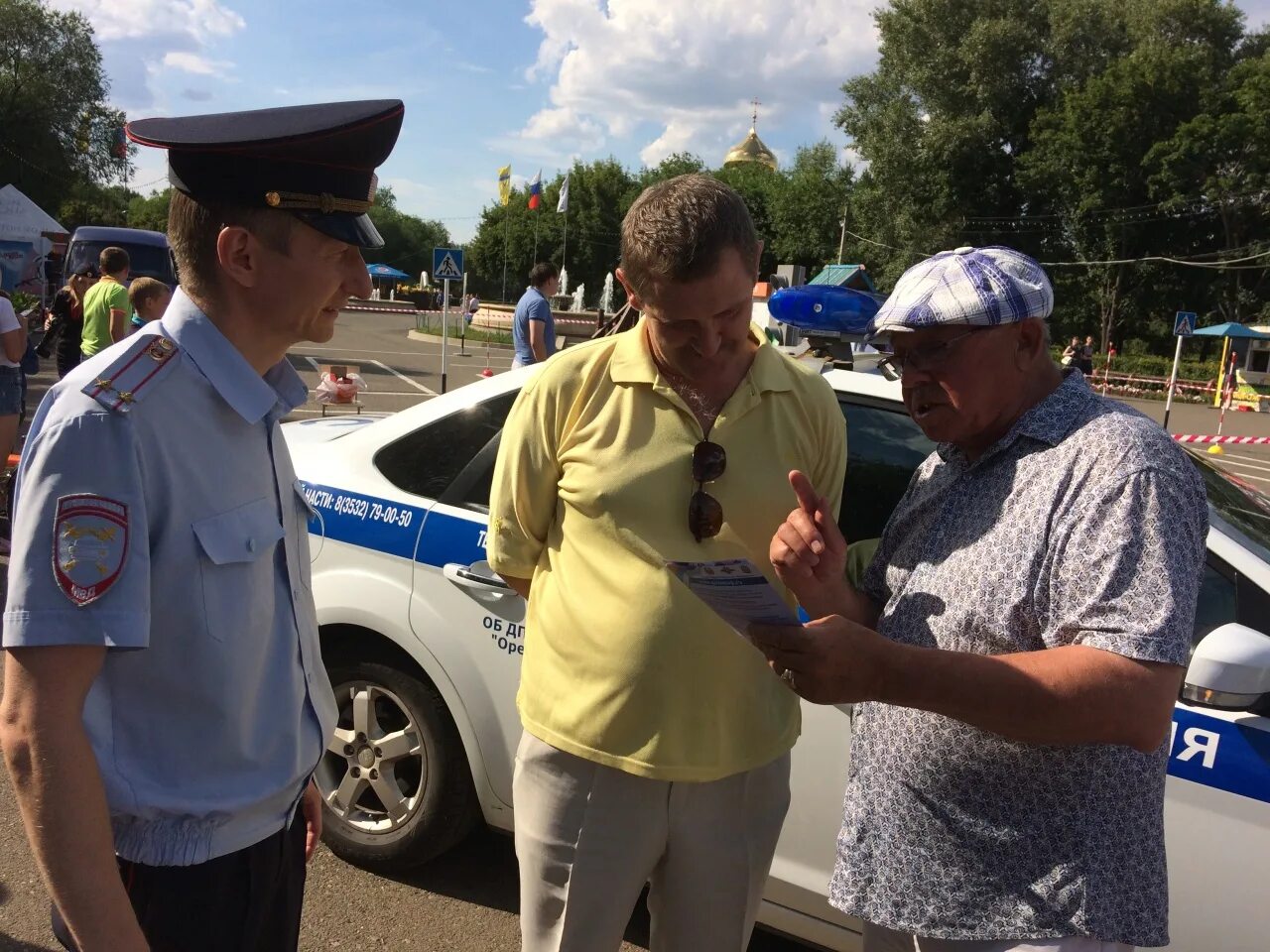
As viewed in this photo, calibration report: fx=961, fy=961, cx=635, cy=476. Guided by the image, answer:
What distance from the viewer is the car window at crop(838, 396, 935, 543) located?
2.54m

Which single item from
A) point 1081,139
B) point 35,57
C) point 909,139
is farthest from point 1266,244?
point 35,57

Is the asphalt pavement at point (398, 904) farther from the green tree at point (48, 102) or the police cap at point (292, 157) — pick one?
the green tree at point (48, 102)

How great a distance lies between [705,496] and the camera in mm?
1792

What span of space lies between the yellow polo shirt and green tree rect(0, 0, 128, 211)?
1987 inches

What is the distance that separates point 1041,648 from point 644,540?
0.72 meters

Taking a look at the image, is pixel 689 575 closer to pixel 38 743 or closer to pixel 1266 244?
pixel 38 743

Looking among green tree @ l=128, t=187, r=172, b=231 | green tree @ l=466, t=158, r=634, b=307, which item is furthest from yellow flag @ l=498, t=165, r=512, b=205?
green tree @ l=128, t=187, r=172, b=231

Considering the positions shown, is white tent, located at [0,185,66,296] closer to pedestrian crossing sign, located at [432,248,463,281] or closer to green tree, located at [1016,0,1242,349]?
pedestrian crossing sign, located at [432,248,463,281]

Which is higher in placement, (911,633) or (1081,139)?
(1081,139)

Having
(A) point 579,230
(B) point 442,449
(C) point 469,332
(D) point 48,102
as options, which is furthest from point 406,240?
(B) point 442,449

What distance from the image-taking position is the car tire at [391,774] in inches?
115

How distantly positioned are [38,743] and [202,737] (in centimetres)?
22

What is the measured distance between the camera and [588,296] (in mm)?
64750

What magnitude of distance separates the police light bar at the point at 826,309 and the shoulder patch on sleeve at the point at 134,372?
7.34 ft
